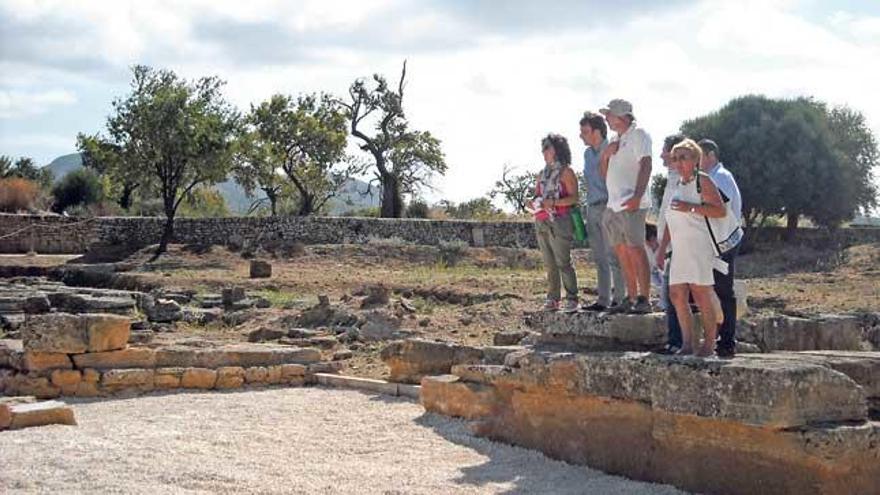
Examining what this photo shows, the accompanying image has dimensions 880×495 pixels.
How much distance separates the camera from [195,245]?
35656 millimetres

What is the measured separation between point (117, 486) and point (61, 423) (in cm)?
281

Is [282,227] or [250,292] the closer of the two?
[250,292]

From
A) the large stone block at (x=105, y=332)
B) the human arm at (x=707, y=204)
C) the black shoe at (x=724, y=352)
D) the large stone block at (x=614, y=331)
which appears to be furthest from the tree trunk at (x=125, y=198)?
the black shoe at (x=724, y=352)

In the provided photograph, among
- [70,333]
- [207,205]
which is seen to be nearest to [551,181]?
[70,333]

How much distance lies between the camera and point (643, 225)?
28.5 ft

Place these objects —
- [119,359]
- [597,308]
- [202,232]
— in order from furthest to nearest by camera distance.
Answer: [202,232], [119,359], [597,308]

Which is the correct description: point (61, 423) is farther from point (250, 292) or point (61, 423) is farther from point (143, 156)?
point (143, 156)

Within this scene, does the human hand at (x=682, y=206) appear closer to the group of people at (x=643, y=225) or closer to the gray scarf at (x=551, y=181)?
the group of people at (x=643, y=225)

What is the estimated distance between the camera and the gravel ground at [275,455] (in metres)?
7.16

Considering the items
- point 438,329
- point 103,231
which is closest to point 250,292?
point 438,329

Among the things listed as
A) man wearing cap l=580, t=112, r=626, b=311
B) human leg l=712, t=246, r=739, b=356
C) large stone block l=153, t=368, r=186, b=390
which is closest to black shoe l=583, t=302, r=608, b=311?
man wearing cap l=580, t=112, r=626, b=311

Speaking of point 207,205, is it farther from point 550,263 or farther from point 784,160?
point 550,263

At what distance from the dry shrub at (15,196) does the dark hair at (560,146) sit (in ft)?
116

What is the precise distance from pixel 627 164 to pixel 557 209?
53.8 inches
